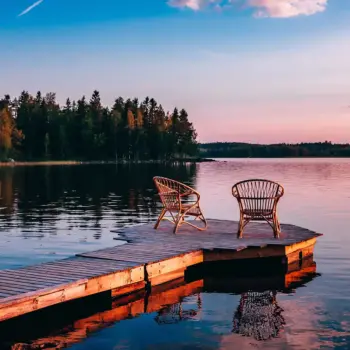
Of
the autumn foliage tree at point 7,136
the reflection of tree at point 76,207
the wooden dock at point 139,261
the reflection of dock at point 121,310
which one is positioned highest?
the autumn foliage tree at point 7,136

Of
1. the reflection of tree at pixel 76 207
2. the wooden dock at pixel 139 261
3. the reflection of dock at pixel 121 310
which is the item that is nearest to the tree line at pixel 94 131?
the reflection of tree at pixel 76 207

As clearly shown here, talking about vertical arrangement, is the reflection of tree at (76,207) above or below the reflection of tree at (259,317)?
above

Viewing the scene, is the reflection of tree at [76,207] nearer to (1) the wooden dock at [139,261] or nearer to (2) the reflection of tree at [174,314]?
(1) the wooden dock at [139,261]

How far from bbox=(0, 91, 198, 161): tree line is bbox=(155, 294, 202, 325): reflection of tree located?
108030 mm

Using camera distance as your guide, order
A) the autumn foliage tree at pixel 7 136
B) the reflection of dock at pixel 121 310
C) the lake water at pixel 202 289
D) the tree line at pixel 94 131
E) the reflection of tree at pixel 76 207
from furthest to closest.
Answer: the tree line at pixel 94 131
the autumn foliage tree at pixel 7 136
the reflection of tree at pixel 76 207
the reflection of dock at pixel 121 310
the lake water at pixel 202 289

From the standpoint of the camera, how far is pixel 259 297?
9945mm

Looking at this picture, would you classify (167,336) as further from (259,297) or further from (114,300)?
(259,297)

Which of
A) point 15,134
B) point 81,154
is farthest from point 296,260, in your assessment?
point 81,154

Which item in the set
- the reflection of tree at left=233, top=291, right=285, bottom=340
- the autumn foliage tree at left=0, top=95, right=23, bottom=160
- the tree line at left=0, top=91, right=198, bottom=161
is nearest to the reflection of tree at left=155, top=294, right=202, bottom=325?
the reflection of tree at left=233, top=291, right=285, bottom=340

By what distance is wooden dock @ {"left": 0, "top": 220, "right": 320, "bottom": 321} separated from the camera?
317 inches

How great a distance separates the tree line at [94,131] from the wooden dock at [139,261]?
104326mm

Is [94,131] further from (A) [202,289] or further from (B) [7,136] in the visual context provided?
(A) [202,289]

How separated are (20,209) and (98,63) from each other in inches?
1420

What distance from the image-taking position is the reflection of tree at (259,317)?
25.7ft
